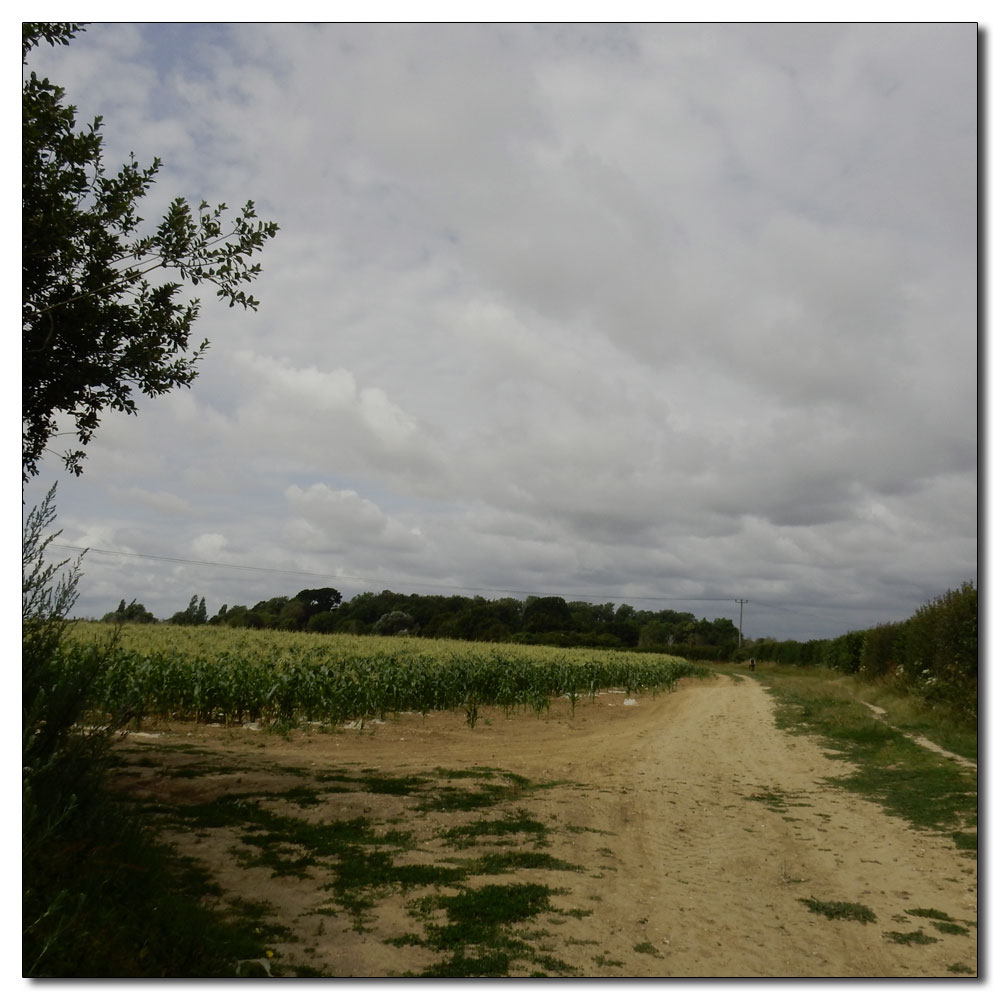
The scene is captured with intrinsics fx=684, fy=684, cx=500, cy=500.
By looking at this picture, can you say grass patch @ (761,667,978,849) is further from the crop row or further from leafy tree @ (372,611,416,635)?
leafy tree @ (372,611,416,635)

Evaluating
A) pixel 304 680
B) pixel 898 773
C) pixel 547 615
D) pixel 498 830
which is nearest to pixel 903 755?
pixel 898 773

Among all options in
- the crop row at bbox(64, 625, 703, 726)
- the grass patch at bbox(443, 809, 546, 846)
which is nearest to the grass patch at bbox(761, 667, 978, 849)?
the grass patch at bbox(443, 809, 546, 846)

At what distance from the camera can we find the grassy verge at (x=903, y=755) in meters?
9.66

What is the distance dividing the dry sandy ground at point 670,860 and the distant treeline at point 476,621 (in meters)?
3.69

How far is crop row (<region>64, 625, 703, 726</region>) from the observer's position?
1608 cm

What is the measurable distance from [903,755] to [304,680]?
532 inches

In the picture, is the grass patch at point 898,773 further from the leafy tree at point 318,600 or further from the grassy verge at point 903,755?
the leafy tree at point 318,600

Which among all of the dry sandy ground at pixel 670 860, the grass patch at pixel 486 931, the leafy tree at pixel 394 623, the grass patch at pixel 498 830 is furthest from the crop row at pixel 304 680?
the leafy tree at pixel 394 623

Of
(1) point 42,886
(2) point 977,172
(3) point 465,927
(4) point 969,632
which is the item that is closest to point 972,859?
(3) point 465,927

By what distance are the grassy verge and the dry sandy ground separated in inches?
20.6

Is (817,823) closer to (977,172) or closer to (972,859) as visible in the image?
(972,859)

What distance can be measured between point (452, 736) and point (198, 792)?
8.66m

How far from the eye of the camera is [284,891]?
5.91 metres

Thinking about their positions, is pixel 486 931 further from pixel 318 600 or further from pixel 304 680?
pixel 318 600
